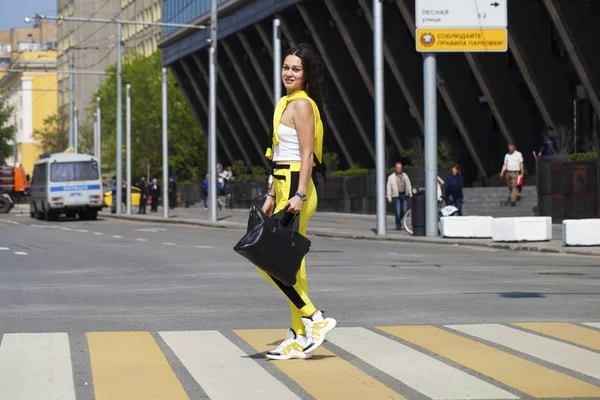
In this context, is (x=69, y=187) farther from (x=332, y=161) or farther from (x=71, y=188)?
(x=332, y=161)

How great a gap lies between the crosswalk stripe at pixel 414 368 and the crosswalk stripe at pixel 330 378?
0.59 ft

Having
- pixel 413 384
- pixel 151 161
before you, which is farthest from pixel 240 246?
pixel 151 161

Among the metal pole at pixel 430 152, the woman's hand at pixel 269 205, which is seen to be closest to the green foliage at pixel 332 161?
the metal pole at pixel 430 152

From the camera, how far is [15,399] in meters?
6.88

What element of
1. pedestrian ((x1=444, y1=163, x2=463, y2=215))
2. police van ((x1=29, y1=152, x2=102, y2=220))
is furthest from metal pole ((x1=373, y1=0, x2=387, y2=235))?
police van ((x1=29, y1=152, x2=102, y2=220))

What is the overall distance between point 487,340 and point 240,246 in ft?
7.20

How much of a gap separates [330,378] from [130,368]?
1.29 m

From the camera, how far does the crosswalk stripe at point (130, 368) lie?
23.1 feet

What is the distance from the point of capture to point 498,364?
7.99 meters

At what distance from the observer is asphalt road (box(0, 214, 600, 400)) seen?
10.0 meters

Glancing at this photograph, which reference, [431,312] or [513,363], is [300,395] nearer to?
[513,363]

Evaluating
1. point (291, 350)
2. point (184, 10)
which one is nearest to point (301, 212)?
point (291, 350)

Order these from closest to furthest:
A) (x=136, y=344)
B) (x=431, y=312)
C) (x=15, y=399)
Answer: (x=15, y=399) < (x=136, y=344) < (x=431, y=312)

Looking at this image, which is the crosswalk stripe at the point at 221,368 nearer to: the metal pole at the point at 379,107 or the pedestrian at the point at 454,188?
the metal pole at the point at 379,107
